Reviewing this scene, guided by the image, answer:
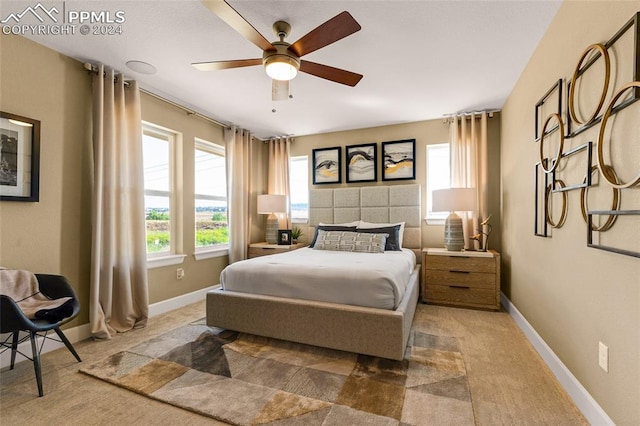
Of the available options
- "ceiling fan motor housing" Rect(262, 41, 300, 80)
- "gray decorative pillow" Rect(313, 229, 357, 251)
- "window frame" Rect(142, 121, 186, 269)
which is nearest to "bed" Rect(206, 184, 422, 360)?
"gray decorative pillow" Rect(313, 229, 357, 251)

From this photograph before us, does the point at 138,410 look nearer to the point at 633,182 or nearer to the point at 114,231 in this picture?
the point at 114,231

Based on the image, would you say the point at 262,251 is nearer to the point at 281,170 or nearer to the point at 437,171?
the point at 281,170

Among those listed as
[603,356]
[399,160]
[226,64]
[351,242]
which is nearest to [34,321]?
[226,64]

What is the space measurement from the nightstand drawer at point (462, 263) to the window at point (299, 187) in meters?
2.30

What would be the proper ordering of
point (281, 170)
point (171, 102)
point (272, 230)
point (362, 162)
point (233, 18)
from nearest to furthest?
point (233, 18) < point (171, 102) < point (362, 162) < point (272, 230) < point (281, 170)

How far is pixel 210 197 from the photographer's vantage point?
4086 millimetres

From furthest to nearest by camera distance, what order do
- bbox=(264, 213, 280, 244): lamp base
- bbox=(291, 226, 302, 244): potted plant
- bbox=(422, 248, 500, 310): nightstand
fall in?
bbox=(291, 226, 302, 244): potted plant
bbox=(264, 213, 280, 244): lamp base
bbox=(422, 248, 500, 310): nightstand

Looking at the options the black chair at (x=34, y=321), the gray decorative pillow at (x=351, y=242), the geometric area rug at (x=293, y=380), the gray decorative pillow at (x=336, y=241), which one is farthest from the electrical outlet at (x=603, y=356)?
the black chair at (x=34, y=321)

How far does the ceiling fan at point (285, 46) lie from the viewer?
1.56 meters

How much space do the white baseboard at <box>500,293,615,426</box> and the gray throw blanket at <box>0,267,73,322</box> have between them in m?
3.25

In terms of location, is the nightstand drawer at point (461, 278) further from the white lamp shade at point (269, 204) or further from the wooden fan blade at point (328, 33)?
the wooden fan blade at point (328, 33)

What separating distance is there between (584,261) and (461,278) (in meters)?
1.87

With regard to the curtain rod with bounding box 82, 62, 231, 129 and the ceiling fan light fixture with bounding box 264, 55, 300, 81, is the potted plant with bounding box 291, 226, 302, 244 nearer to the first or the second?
the curtain rod with bounding box 82, 62, 231, 129

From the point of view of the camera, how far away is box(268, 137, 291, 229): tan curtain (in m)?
4.88
